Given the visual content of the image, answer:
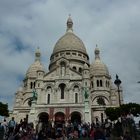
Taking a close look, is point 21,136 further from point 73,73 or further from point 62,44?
point 62,44

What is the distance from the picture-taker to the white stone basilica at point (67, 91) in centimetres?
4903

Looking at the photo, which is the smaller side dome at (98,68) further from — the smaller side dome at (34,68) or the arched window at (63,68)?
the smaller side dome at (34,68)

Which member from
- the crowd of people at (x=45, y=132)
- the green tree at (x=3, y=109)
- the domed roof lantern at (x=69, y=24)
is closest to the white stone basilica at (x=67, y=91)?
the green tree at (x=3, y=109)

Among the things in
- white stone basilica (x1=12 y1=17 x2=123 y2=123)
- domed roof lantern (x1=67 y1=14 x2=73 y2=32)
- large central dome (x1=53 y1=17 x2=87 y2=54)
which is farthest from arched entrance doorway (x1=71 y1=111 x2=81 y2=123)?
domed roof lantern (x1=67 y1=14 x2=73 y2=32)

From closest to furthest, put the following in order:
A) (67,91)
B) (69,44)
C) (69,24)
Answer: (67,91) < (69,44) < (69,24)

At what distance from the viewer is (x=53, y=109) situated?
161 feet

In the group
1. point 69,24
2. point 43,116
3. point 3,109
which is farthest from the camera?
point 69,24

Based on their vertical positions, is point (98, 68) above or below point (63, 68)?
above

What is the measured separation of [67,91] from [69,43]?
70.9ft

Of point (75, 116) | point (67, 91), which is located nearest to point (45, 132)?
point (75, 116)

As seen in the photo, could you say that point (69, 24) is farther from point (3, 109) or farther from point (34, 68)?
point (3, 109)

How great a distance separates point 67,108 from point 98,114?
8602 mm

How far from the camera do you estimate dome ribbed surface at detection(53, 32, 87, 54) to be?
69.5 metres

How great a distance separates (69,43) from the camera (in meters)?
70.6
